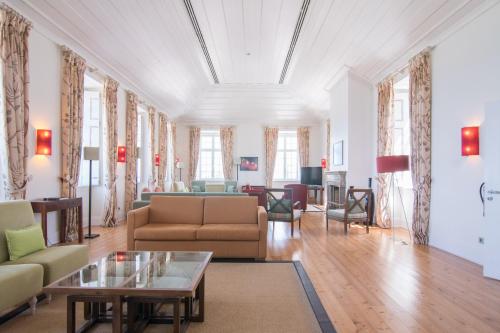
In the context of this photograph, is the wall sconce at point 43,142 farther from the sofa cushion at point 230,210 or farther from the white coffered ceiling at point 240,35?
the sofa cushion at point 230,210

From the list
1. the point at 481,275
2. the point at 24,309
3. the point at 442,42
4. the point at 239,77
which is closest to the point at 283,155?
the point at 239,77

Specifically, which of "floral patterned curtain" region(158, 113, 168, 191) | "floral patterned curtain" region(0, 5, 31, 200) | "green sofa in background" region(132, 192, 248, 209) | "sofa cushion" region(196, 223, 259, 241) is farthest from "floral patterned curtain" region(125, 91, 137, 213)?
"sofa cushion" region(196, 223, 259, 241)

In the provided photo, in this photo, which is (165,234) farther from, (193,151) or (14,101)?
(193,151)

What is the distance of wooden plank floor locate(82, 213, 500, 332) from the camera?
2584mm

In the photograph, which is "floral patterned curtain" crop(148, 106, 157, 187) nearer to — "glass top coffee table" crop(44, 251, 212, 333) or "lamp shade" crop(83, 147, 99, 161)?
"lamp shade" crop(83, 147, 99, 161)

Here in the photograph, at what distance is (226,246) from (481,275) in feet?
10.5

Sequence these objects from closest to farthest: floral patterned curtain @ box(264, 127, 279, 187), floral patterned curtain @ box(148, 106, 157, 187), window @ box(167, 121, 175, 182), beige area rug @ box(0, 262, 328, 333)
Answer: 1. beige area rug @ box(0, 262, 328, 333)
2. floral patterned curtain @ box(148, 106, 157, 187)
3. window @ box(167, 121, 175, 182)
4. floral patterned curtain @ box(264, 127, 279, 187)

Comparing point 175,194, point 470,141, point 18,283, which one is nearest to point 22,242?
point 18,283

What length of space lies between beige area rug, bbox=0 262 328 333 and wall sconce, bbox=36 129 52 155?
8.70ft

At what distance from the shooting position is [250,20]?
6.34 metres

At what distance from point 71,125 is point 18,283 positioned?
372cm

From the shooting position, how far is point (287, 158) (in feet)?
43.4

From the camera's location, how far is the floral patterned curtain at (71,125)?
5.33 metres

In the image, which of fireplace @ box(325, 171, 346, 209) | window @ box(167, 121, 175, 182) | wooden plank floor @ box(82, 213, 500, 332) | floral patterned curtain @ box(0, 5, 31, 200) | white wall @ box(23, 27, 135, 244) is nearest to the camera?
wooden plank floor @ box(82, 213, 500, 332)
